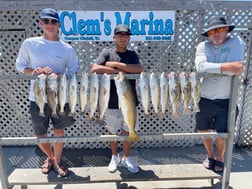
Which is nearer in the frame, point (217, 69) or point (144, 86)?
point (144, 86)

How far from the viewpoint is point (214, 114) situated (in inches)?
132

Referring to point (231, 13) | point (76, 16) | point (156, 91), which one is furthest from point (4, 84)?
point (231, 13)

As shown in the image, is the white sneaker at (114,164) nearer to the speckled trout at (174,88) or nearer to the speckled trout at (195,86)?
the speckled trout at (174,88)

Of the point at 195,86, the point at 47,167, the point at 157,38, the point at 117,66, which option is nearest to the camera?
the point at 195,86

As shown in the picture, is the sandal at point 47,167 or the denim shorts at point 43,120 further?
the sandal at point 47,167

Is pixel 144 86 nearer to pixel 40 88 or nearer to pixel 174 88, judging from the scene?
pixel 174 88

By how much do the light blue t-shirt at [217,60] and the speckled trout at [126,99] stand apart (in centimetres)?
83

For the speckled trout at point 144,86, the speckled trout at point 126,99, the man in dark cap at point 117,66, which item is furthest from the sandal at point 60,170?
the speckled trout at point 144,86

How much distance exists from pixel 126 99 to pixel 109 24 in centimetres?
182

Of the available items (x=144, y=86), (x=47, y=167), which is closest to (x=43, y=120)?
(x=47, y=167)

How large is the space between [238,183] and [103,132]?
2178 millimetres

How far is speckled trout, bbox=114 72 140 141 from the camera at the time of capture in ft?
9.02

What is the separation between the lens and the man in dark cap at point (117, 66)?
3022 mm

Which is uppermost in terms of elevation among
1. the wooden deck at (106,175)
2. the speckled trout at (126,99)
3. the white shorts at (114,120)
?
the speckled trout at (126,99)
